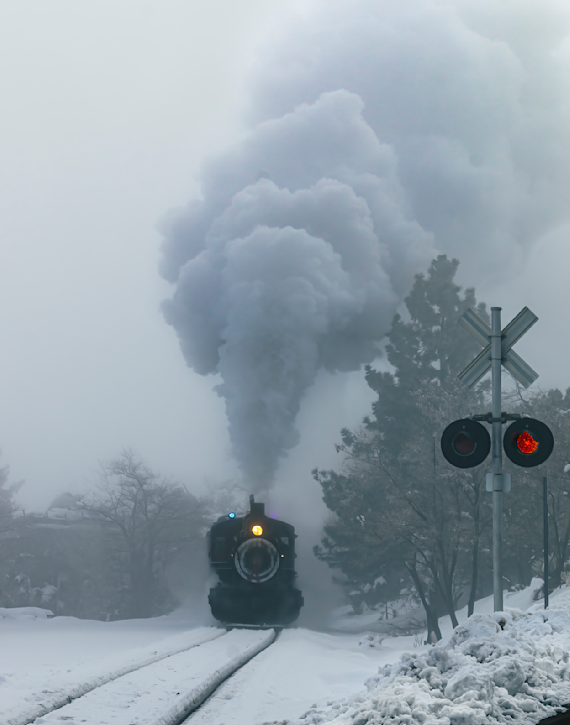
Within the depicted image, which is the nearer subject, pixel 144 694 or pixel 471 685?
pixel 471 685

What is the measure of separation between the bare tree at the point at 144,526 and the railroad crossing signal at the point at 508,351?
127 feet

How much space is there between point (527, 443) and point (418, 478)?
2238cm

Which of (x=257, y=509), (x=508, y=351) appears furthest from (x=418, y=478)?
(x=508, y=351)

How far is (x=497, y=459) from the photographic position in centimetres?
961

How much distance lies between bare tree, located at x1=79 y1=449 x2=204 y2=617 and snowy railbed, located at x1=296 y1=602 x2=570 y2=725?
1585 inches

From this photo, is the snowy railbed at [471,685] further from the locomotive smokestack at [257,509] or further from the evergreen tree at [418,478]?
the evergreen tree at [418,478]

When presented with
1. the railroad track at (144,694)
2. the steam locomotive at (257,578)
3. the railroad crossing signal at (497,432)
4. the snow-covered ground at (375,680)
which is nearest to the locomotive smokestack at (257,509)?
the steam locomotive at (257,578)

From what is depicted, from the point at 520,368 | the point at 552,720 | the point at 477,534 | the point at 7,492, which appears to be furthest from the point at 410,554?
the point at 7,492

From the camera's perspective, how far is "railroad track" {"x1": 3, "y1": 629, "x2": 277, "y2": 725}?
7.54 meters

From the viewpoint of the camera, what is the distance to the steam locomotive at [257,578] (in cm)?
2212

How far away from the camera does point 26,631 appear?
811 inches

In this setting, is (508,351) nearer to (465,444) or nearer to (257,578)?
(465,444)

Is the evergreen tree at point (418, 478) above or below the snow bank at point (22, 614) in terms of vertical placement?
above

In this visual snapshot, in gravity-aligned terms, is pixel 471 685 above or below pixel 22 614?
above
